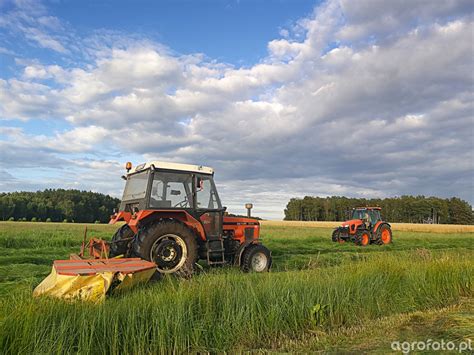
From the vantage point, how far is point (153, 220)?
24.5 feet

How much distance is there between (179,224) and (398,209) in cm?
9112

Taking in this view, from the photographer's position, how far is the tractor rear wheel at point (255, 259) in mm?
8336

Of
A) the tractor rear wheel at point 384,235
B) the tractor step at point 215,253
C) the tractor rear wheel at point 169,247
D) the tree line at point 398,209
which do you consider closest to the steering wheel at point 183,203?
the tractor rear wheel at point 169,247

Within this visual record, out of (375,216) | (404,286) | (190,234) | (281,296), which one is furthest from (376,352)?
(375,216)

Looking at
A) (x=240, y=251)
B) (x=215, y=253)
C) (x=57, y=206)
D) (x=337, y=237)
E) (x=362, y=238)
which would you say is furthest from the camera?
(x=57, y=206)

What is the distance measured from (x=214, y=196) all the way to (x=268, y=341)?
4.58 m

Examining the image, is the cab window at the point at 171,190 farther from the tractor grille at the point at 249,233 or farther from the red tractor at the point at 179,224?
the tractor grille at the point at 249,233

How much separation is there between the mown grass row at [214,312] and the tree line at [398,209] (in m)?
80.4

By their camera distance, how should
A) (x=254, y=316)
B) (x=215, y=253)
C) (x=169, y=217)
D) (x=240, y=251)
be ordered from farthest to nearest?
(x=240, y=251), (x=215, y=253), (x=169, y=217), (x=254, y=316)

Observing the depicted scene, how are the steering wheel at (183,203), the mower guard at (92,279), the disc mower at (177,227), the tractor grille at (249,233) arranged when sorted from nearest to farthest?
1. the mower guard at (92,279)
2. the disc mower at (177,227)
3. the steering wheel at (183,203)
4. the tractor grille at (249,233)

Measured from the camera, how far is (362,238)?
1930 cm

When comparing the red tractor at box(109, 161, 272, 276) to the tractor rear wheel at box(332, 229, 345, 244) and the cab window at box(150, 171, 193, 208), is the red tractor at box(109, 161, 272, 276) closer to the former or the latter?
the cab window at box(150, 171, 193, 208)

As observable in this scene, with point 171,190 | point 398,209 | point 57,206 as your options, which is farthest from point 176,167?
point 398,209

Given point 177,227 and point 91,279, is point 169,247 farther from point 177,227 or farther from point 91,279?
point 91,279
